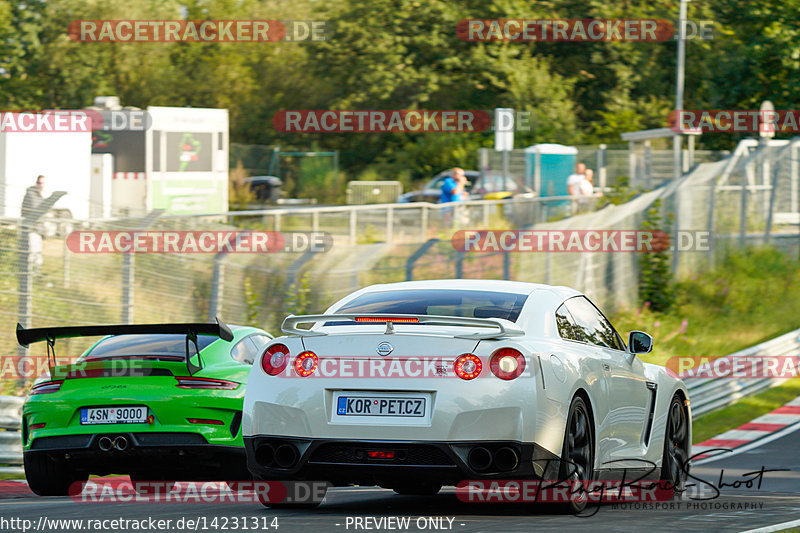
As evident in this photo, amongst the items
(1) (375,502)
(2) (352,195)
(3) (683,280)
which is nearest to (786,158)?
(3) (683,280)

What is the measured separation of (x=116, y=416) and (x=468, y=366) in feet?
10.5

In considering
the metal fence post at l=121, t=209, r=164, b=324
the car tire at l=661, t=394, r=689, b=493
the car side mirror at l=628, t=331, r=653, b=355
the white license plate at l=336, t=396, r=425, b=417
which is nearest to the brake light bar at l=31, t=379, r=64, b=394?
the white license plate at l=336, t=396, r=425, b=417

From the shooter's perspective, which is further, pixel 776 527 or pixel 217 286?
pixel 217 286

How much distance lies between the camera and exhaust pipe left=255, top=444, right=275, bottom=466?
765 cm

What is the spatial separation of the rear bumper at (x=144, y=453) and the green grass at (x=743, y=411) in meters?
8.58

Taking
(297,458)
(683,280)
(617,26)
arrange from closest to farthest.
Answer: (297,458), (683,280), (617,26)

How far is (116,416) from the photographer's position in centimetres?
948

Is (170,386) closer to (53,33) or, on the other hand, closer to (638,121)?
(638,121)

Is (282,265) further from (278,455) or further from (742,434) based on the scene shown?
(278,455)

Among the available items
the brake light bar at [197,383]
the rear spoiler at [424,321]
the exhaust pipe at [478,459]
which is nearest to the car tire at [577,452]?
the exhaust pipe at [478,459]

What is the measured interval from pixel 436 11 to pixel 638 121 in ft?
31.7

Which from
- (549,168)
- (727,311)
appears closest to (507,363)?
(727,311)

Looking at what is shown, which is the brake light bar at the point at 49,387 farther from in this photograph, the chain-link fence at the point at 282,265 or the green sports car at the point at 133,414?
the chain-link fence at the point at 282,265

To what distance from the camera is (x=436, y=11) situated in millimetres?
57281
